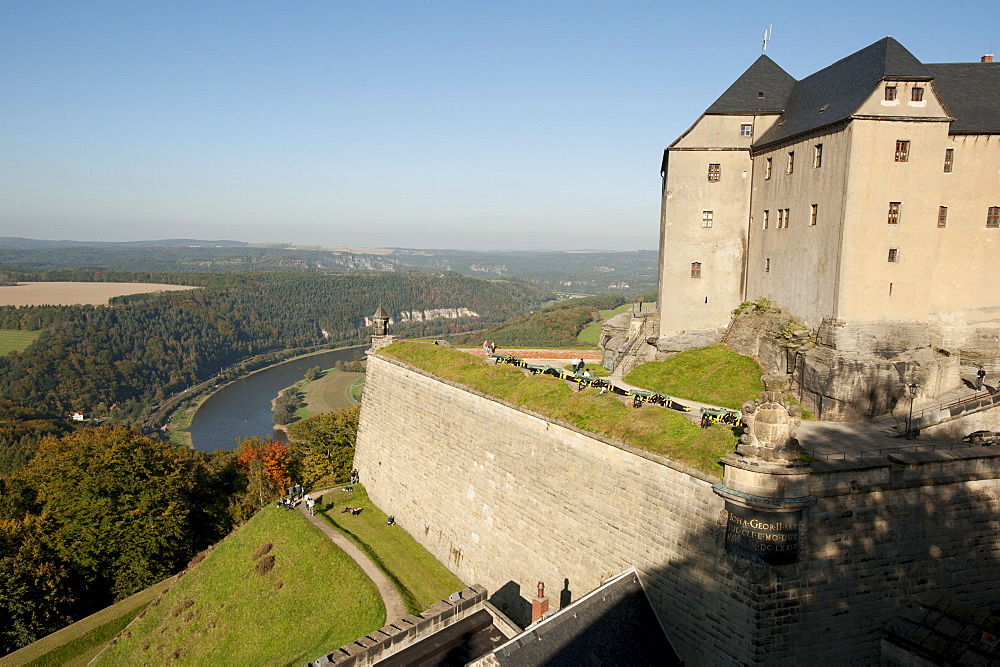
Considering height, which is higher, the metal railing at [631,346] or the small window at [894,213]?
the small window at [894,213]

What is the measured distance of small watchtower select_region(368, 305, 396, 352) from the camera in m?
36.0

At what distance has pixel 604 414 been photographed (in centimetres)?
1919

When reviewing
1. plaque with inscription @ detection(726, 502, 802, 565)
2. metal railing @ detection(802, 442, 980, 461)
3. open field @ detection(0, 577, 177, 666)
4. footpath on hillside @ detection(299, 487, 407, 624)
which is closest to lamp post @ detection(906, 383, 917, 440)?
metal railing @ detection(802, 442, 980, 461)

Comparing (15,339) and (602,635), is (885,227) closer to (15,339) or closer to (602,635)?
(602,635)

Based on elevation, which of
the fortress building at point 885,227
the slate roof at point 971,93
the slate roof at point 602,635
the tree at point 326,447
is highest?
the slate roof at point 971,93

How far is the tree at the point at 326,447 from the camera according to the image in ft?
134

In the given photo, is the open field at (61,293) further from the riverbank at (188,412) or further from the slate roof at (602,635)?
the slate roof at (602,635)

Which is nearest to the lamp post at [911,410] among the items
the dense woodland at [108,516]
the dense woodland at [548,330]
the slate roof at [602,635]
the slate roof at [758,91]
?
the slate roof at [602,635]

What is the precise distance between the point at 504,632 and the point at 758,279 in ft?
65.3

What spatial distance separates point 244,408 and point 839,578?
416 ft

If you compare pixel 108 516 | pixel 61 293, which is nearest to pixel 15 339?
pixel 61 293

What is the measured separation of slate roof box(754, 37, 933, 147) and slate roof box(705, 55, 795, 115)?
0.75m

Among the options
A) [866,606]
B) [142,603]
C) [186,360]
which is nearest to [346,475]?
[142,603]

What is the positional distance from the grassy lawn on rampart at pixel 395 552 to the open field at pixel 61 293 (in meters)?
154
